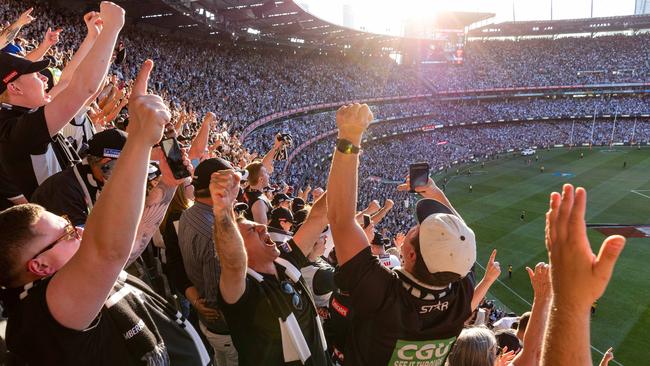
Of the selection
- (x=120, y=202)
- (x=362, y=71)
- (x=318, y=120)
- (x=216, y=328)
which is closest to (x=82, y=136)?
(x=216, y=328)

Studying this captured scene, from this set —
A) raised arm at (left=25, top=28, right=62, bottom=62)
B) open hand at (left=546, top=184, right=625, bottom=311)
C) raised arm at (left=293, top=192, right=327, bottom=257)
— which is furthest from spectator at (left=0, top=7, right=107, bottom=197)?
open hand at (left=546, top=184, right=625, bottom=311)

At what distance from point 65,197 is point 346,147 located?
2.22 meters

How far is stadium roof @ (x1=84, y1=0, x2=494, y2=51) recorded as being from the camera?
26391 millimetres

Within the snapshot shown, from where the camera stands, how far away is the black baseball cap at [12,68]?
3.57 m

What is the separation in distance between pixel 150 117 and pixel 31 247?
0.83 meters

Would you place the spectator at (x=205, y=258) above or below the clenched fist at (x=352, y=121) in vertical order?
below

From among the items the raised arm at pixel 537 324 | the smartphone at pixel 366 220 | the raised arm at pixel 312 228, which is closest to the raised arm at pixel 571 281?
the raised arm at pixel 537 324

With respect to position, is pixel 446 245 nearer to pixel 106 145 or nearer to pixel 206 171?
pixel 206 171

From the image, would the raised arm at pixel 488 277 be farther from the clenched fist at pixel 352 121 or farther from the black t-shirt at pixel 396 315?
the clenched fist at pixel 352 121

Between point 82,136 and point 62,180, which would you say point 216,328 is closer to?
point 62,180

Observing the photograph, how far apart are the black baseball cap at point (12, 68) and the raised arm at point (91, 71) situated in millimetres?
804

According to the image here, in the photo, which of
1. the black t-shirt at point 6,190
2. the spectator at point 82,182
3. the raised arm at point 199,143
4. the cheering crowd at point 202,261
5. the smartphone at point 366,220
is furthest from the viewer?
the smartphone at point 366,220

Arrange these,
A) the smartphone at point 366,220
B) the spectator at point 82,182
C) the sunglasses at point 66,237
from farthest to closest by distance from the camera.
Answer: the smartphone at point 366,220, the spectator at point 82,182, the sunglasses at point 66,237

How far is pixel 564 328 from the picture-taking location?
6.17ft
